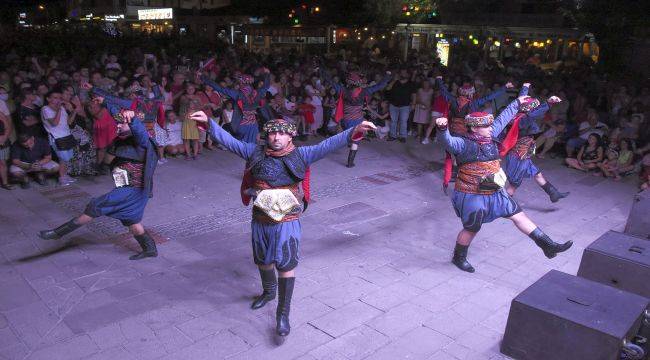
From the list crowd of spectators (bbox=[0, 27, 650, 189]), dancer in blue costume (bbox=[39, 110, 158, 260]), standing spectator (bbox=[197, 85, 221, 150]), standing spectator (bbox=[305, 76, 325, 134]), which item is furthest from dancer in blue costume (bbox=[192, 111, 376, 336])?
standing spectator (bbox=[305, 76, 325, 134])

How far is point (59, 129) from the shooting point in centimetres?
786

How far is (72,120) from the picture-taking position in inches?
321

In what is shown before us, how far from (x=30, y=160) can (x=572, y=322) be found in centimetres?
731

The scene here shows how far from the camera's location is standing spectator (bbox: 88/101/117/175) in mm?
8219

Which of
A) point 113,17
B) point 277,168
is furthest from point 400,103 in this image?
point 113,17

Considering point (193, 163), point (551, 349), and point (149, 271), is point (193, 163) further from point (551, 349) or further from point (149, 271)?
point (551, 349)

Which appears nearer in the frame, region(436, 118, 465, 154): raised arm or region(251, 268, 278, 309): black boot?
region(251, 268, 278, 309): black boot

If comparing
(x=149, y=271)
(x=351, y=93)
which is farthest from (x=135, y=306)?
(x=351, y=93)

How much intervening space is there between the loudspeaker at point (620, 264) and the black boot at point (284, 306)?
8.14ft

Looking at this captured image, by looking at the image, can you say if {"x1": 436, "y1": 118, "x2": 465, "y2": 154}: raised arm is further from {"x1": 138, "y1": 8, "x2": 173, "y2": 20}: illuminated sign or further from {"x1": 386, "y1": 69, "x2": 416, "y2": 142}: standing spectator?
{"x1": 138, "y1": 8, "x2": 173, "y2": 20}: illuminated sign

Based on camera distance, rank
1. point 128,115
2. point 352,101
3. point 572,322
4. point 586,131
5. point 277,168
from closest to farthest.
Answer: point 572,322
point 277,168
point 128,115
point 352,101
point 586,131

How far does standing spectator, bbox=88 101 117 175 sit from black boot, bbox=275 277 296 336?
5.13 metres

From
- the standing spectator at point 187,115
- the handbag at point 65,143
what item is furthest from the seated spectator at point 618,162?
the handbag at point 65,143

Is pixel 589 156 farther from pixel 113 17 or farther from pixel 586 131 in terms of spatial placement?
pixel 113 17
